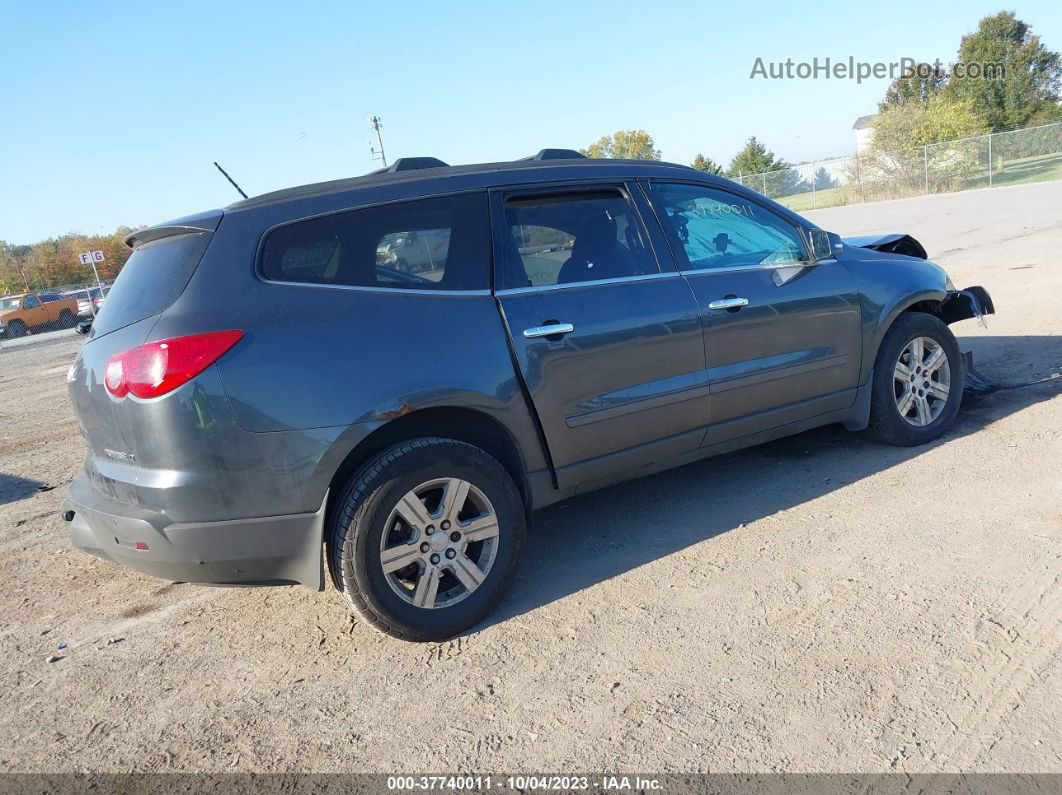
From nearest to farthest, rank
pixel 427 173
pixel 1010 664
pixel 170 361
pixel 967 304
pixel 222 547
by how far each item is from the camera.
Answer: pixel 1010 664
pixel 170 361
pixel 222 547
pixel 427 173
pixel 967 304

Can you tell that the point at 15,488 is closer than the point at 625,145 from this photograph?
Yes

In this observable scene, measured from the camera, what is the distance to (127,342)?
3221 mm

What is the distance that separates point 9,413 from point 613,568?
32.0 ft

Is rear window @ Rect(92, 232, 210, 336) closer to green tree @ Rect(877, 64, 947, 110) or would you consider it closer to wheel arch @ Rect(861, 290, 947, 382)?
wheel arch @ Rect(861, 290, 947, 382)

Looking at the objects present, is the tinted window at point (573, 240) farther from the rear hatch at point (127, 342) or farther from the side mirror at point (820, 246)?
the rear hatch at point (127, 342)

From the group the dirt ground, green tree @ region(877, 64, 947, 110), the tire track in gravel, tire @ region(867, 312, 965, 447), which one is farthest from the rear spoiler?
green tree @ region(877, 64, 947, 110)

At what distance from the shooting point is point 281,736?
294 centimetres

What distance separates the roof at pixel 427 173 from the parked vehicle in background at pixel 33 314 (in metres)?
33.9

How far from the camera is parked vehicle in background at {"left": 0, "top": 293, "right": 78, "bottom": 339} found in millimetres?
33312

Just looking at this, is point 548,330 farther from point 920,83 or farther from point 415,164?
point 920,83

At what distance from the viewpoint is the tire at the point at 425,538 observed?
3270 millimetres

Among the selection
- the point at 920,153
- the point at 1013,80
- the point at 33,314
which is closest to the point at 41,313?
the point at 33,314

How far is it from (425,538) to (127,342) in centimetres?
135

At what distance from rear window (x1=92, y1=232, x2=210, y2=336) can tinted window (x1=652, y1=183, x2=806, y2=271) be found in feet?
7.47
